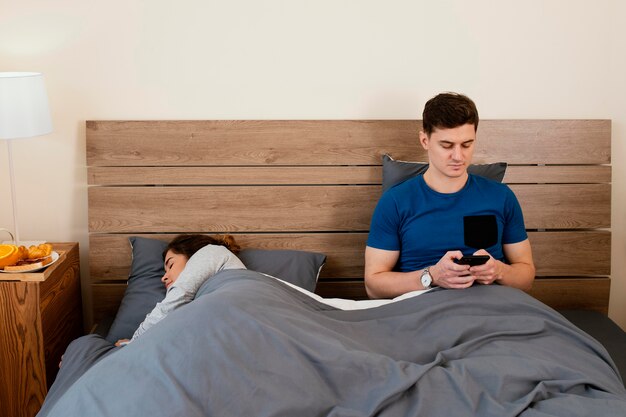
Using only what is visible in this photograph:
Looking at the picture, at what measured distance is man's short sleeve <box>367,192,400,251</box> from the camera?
2.54m

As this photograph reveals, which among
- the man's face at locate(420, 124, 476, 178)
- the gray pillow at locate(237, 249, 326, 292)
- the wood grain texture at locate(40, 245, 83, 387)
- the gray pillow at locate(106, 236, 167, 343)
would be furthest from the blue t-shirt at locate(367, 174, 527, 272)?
the wood grain texture at locate(40, 245, 83, 387)

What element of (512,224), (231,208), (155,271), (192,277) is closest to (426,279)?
(512,224)

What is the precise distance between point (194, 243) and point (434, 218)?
85 cm

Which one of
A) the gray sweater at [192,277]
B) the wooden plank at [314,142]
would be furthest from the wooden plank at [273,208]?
the gray sweater at [192,277]

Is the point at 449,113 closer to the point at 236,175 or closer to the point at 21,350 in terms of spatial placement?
the point at 236,175

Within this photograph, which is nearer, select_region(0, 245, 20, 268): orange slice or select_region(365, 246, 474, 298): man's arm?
select_region(365, 246, 474, 298): man's arm

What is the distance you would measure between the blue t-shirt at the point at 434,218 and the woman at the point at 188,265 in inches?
20.7

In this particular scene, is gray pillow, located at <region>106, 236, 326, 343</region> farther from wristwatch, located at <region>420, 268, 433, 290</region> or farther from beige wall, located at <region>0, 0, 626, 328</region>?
wristwatch, located at <region>420, 268, 433, 290</region>

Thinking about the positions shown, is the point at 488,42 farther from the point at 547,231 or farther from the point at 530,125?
the point at 547,231

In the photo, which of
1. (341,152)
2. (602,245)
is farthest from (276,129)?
(602,245)

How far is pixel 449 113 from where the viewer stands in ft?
7.87

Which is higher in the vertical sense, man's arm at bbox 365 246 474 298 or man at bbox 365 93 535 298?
man at bbox 365 93 535 298

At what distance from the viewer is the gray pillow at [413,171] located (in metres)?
2.73

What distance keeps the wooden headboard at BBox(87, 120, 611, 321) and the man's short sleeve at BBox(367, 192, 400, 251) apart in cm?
35
